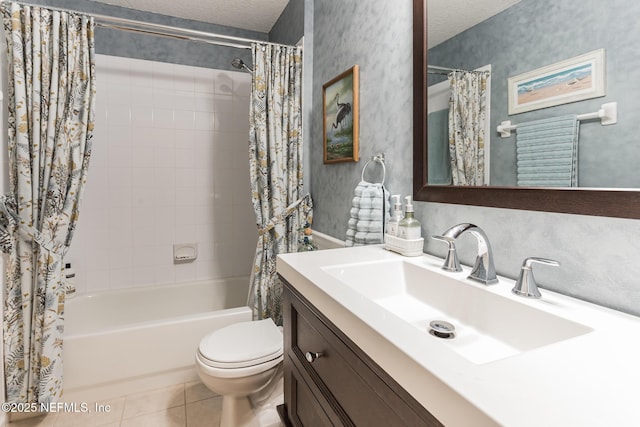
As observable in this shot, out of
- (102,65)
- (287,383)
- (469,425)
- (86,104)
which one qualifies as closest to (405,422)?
(469,425)

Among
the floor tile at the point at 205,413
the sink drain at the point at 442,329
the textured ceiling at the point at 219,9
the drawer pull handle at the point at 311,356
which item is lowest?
the floor tile at the point at 205,413

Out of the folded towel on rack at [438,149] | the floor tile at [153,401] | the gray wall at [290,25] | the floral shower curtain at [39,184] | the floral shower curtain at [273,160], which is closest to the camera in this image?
the folded towel on rack at [438,149]

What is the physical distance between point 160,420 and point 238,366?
2.18 feet

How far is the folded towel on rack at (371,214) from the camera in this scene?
135 cm

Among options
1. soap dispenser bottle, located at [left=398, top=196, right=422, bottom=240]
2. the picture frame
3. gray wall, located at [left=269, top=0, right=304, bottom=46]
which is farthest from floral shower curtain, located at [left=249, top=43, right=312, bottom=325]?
the picture frame

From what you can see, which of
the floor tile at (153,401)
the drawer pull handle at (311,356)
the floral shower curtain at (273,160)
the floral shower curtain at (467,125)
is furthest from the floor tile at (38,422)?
the floral shower curtain at (467,125)

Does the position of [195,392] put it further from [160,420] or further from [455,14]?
[455,14]

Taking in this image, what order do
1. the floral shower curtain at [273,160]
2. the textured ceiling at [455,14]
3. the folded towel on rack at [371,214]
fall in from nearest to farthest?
the textured ceiling at [455,14], the folded towel on rack at [371,214], the floral shower curtain at [273,160]

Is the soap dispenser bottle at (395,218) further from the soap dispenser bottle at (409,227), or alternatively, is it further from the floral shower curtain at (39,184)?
the floral shower curtain at (39,184)

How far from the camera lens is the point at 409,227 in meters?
1.15

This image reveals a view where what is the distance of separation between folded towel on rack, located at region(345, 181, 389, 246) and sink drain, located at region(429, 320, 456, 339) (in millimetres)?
551

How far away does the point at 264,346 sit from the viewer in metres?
1.47

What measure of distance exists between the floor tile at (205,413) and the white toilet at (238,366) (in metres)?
0.15

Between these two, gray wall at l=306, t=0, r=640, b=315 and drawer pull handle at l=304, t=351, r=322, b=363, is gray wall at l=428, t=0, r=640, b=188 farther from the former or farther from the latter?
drawer pull handle at l=304, t=351, r=322, b=363
